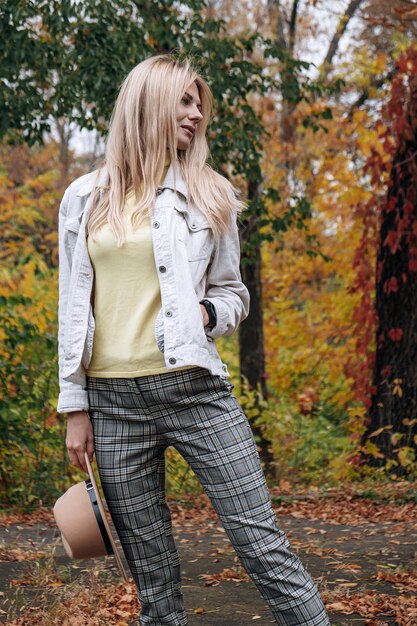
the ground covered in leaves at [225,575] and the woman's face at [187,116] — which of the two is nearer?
the woman's face at [187,116]

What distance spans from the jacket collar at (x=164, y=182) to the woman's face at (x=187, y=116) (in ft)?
0.29

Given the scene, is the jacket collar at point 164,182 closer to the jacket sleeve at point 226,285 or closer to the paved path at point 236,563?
the jacket sleeve at point 226,285

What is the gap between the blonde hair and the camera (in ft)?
8.58

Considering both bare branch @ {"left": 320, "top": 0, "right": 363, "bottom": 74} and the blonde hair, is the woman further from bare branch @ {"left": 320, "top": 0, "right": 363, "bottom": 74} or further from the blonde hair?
bare branch @ {"left": 320, "top": 0, "right": 363, "bottom": 74}

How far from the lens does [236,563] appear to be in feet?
15.6

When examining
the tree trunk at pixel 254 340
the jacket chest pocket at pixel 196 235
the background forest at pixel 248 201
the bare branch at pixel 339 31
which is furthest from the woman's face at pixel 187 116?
the bare branch at pixel 339 31

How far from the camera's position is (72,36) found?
7.54 meters

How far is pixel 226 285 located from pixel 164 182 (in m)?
0.35

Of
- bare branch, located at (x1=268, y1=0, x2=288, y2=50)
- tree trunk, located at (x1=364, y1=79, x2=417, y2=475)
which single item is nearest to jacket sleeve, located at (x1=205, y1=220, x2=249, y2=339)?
tree trunk, located at (x1=364, y1=79, x2=417, y2=475)

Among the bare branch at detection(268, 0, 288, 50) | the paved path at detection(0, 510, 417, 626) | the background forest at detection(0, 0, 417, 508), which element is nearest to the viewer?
the paved path at detection(0, 510, 417, 626)

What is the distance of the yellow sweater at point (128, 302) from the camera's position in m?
2.53

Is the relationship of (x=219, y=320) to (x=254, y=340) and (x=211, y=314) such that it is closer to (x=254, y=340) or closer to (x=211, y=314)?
(x=211, y=314)

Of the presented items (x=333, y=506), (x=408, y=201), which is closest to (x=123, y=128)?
(x=333, y=506)

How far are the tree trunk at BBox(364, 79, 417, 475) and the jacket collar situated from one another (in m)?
5.42
